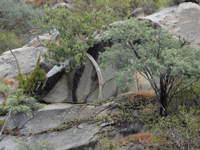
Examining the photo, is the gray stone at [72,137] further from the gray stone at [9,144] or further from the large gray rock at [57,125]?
the gray stone at [9,144]

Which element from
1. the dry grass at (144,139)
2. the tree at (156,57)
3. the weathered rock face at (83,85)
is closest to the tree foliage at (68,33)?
the weathered rock face at (83,85)

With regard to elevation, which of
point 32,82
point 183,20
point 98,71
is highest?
point 183,20

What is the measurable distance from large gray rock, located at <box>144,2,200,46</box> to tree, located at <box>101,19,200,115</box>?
171 inches

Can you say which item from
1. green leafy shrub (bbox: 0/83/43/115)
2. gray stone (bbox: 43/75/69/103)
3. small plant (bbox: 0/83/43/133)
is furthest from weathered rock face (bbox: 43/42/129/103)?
green leafy shrub (bbox: 0/83/43/115)

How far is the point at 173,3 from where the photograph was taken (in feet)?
52.2

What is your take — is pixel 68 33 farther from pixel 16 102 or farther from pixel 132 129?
pixel 132 129

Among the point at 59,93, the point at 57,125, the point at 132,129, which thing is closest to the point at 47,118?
the point at 57,125

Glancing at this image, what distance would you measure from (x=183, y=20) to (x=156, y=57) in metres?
6.41

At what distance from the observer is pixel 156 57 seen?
861 cm

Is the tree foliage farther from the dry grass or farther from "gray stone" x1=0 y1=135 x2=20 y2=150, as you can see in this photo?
the dry grass

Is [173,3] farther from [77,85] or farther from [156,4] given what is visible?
[77,85]

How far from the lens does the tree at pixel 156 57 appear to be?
24.9 feet

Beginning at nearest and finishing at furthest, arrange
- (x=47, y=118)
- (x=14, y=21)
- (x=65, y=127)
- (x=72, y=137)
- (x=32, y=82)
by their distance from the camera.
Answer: (x=72, y=137) < (x=65, y=127) < (x=47, y=118) < (x=32, y=82) < (x=14, y=21)

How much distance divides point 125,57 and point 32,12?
19.1 m
